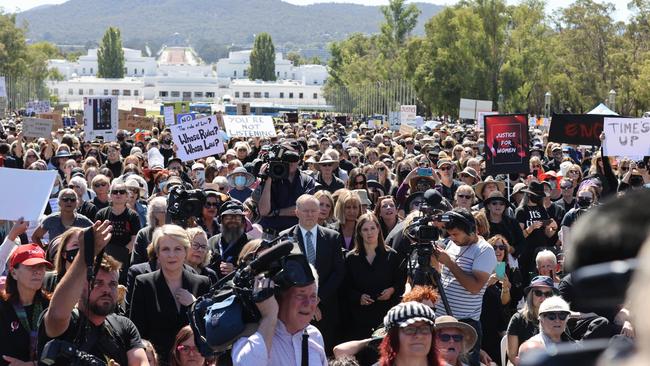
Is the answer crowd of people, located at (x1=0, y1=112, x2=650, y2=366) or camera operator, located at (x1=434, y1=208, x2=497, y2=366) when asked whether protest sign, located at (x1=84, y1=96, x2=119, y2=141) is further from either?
camera operator, located at (x1=434, y1=208, x2=497, y2=366)

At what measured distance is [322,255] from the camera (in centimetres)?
793

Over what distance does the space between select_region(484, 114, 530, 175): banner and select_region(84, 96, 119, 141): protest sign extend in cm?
965

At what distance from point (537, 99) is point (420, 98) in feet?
27.2

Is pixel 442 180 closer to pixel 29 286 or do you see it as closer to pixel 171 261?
pixel 171 261

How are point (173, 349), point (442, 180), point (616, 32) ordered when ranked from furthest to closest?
point (616, 32) < point (442, 180) < point (173, 349)

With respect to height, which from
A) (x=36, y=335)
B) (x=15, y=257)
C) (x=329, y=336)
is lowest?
(x=329, y=336)

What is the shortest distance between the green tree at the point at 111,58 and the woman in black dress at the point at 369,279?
171090mm

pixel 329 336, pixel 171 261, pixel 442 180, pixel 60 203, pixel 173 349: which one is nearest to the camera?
pixel 173 349

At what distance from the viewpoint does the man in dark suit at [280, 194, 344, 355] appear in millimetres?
7809

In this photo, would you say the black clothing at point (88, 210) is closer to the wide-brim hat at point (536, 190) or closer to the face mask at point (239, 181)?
the face mask at point (239, 181)

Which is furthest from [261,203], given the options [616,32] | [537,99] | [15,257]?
[537,99]

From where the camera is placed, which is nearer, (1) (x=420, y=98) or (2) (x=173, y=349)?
(2) (x=173, y=349)

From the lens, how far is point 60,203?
353 inches

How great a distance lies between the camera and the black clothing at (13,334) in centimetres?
502
